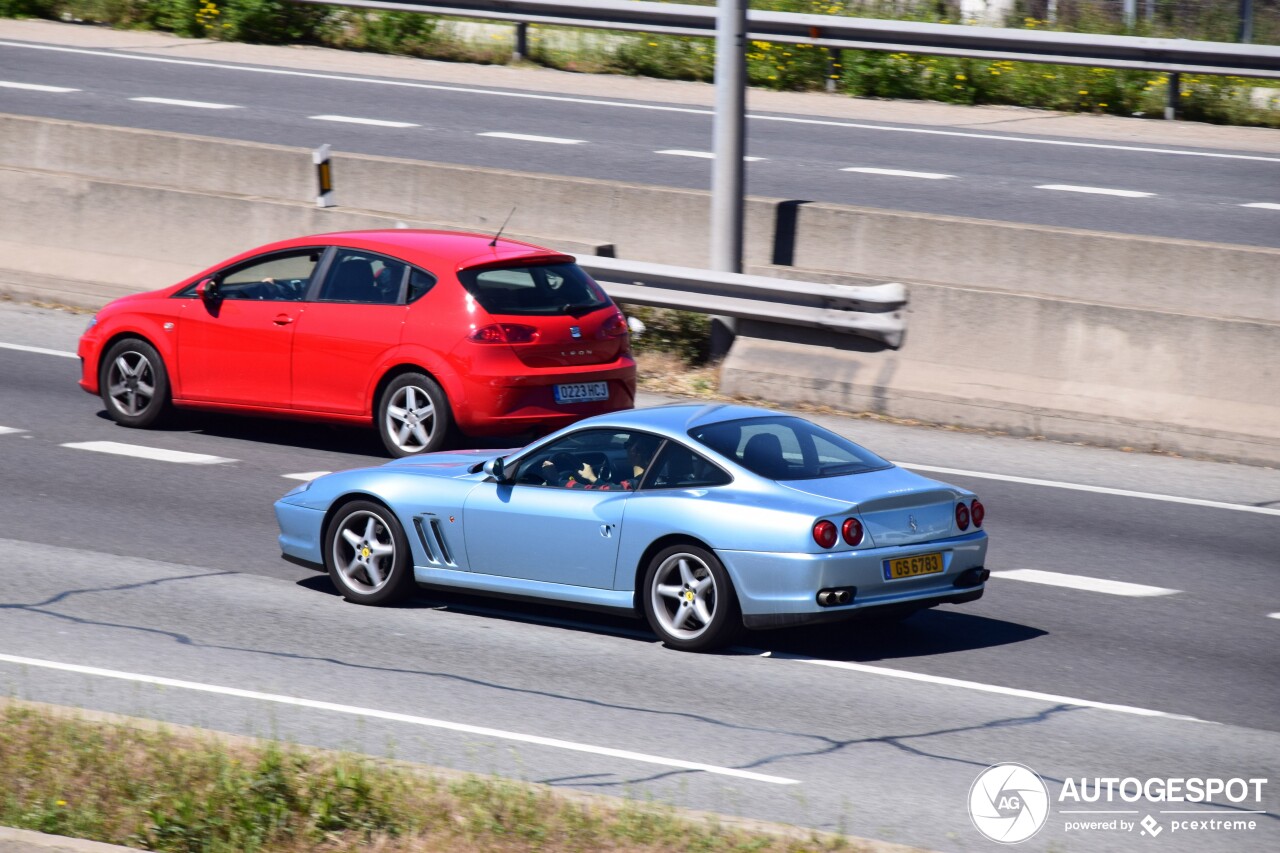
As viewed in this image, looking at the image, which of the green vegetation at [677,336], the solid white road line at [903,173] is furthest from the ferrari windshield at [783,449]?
the solid white road line at [903,173]

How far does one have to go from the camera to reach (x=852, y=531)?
8.70 meters

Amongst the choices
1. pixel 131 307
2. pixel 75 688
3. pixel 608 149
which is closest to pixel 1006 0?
pixel 608 149

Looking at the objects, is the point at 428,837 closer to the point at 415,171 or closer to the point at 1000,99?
the point at 415,171

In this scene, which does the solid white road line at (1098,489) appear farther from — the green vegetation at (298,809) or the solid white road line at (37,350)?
the solid white road line at (37,350)

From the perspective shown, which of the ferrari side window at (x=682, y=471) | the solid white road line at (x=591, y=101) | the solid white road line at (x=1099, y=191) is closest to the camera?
the ferrari side window at (x=682, y=471)

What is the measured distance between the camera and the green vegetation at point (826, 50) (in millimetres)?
26578

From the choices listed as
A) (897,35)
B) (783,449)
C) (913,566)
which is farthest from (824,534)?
(897,35)

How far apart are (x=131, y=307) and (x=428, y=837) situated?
8.91 m

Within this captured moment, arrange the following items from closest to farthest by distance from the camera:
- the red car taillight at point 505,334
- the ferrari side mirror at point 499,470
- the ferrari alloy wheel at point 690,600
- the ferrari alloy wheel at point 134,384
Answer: the ferrari alloy wheel at point 690,600 → the ferrari side mirror at point 499,470 → the red car taillight at point 505,334 → the ferrari alloy wheel at point 134,384

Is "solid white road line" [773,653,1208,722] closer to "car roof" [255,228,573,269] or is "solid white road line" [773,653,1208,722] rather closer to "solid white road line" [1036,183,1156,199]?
"car roof" [255,228,573,269]

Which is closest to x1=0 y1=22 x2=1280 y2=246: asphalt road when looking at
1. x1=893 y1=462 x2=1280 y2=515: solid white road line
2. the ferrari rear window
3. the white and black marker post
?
the white and black marker post

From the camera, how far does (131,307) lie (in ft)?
46.0

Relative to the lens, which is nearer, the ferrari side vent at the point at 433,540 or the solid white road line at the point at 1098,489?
the ferrari side vent at the point at 433,540

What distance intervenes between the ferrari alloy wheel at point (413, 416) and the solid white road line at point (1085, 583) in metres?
4.11
